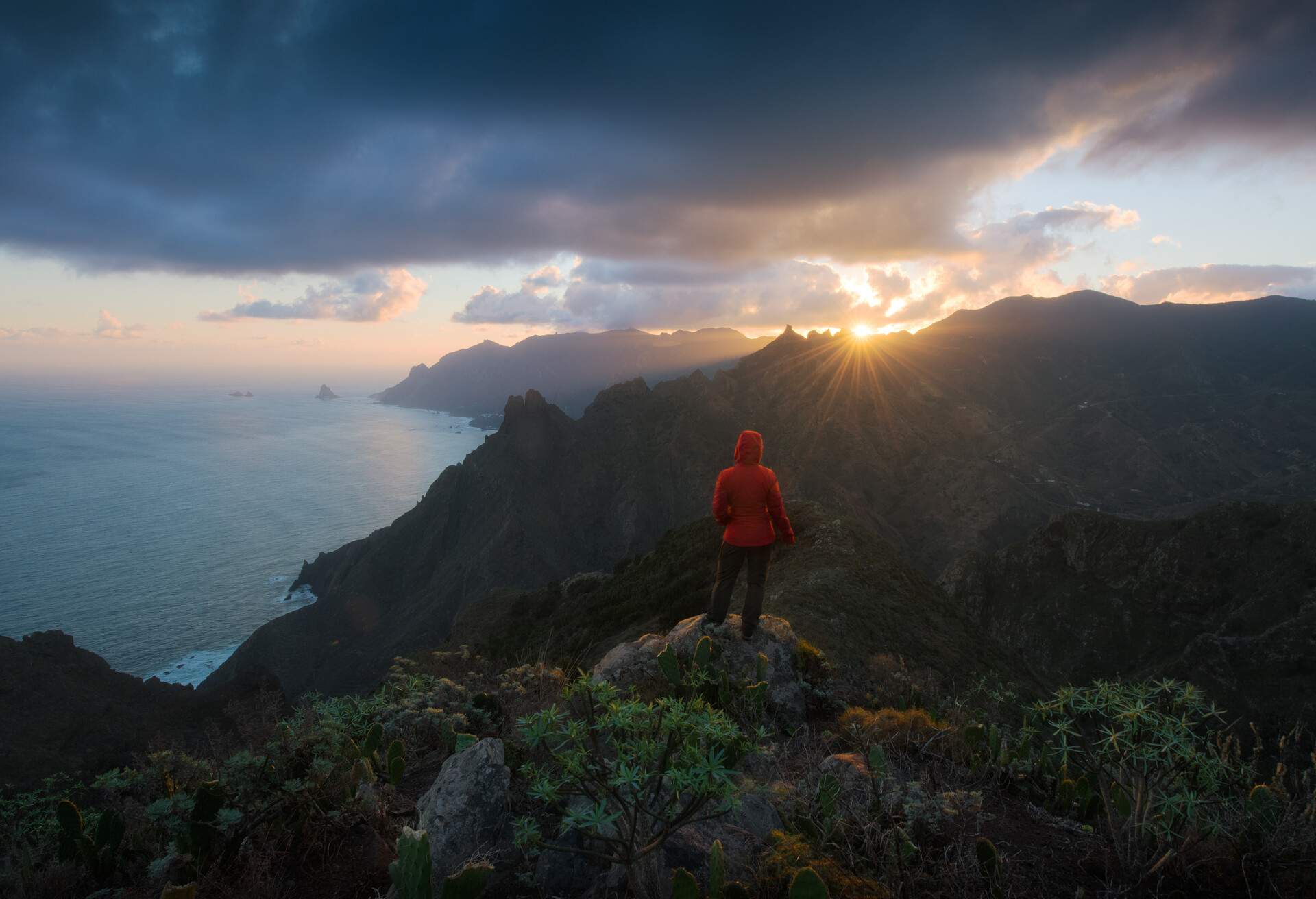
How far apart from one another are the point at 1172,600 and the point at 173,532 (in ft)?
418

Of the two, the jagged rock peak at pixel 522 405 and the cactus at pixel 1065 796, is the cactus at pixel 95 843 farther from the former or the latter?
the jagged rock peak at pixel 522 405

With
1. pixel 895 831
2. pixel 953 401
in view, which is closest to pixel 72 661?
pixel 895 831

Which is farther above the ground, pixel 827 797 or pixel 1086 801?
pixel 827 797

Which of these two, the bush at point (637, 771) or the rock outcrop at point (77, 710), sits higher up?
the bush at point (637, 771)

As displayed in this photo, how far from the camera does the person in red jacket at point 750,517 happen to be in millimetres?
7645

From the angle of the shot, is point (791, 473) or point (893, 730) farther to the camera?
point (791, 473)

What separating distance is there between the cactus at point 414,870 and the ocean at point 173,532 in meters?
69.3

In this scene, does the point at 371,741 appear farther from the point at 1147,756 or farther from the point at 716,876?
the point at 1147,756

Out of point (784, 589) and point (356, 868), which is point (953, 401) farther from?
point (356, 868)

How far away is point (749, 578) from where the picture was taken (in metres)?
7.95

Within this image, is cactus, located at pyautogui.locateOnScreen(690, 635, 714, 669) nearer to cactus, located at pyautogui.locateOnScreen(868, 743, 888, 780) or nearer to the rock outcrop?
cactus, located at pyautogui.locateOnScreen(868, 743, 888, 780)

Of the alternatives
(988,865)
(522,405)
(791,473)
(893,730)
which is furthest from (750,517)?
(522,405)

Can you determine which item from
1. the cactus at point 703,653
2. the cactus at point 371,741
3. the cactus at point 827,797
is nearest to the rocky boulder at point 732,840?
the cactus at point 827,797

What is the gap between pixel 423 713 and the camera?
627 cm
